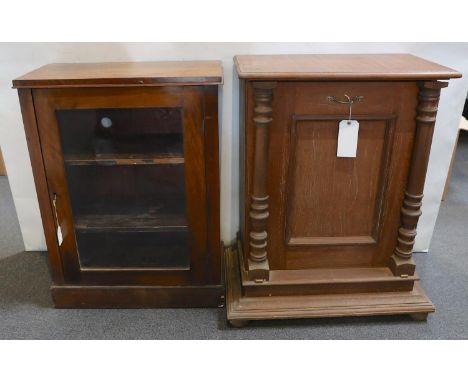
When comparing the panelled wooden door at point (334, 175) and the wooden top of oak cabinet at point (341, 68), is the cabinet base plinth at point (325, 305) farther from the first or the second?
the wooden top of oak cabinet at point (341, 68)

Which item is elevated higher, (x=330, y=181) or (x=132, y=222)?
(x=330, y=181)

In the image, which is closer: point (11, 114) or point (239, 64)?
point (239, 64)

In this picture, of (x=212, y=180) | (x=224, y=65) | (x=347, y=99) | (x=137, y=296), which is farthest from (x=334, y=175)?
(x=137, y=296)

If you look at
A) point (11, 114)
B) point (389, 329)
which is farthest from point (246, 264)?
point (11, 114)

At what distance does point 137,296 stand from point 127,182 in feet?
1.29

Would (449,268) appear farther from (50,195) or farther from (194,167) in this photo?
(50,195)

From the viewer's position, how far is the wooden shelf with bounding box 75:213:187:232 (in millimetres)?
1324

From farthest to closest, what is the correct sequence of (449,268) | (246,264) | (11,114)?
(449,268), (11,114), (246,264)

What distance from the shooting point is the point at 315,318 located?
1359mm

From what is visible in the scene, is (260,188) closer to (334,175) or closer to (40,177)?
(334,175)

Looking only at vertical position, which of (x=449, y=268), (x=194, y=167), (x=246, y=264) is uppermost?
(x=194, y=167)

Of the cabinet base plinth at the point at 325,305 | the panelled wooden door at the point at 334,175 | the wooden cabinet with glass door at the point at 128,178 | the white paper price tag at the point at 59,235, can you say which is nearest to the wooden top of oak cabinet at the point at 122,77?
the wooden cabinet with glass door at the point at 128,178

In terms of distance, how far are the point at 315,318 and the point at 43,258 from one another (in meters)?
1.12

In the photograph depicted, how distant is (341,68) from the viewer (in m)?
1.14
